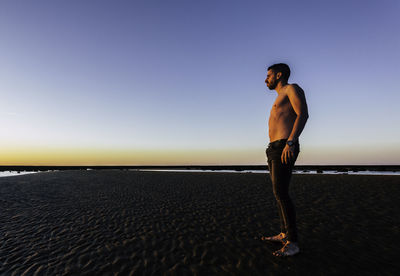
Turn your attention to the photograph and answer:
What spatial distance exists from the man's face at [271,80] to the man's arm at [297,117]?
0.52m

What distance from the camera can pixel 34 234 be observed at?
4.69m

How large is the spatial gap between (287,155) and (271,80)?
1410 millimetres

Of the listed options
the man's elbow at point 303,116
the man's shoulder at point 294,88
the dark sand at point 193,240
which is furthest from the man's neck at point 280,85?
the dark sand at point 193,240

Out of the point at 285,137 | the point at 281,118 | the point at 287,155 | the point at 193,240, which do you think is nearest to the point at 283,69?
the point at 281,118

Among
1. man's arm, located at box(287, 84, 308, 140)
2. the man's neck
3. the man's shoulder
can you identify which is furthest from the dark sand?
the man's neck

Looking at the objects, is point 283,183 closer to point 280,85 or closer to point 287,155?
point 287,155

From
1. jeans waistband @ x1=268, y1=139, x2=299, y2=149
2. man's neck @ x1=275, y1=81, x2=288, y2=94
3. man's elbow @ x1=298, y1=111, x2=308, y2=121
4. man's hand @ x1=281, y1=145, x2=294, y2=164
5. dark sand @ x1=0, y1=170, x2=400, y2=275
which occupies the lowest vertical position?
dark sand @ x1=0, y1=170, x2=400, y2=275

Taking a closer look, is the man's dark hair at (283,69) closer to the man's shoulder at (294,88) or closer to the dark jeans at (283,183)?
the man's shoulder at (294,88)

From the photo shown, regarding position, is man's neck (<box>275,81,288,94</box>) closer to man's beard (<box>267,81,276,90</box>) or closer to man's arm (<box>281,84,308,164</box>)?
man's beard (<box>267,81,276,90</box>)

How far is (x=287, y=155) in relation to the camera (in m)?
2.86

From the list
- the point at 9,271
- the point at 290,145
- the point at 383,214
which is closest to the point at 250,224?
the point at 290,145

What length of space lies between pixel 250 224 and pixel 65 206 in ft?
23.4

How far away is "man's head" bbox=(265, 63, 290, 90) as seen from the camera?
337 cm

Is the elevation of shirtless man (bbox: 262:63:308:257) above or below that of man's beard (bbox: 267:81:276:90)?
below
